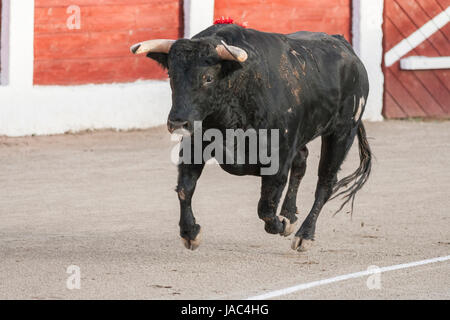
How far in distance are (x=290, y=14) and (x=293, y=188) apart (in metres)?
6.52

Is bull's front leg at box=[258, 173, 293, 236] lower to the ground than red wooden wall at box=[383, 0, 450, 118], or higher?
lower

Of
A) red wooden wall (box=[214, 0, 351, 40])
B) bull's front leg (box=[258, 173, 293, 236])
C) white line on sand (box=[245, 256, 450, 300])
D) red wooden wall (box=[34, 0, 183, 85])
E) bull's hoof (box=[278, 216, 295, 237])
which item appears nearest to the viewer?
white line on sand (box=[245, 256, 450, 300])

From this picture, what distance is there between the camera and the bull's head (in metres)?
6.17

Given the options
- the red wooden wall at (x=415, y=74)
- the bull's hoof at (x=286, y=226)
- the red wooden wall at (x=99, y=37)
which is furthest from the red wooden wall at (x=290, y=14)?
the bull's hoof at (x=286, y=226)

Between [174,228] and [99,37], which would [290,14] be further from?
[174,228]

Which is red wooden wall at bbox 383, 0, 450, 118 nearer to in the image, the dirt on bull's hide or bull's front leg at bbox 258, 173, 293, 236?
the dirt on bull's hide

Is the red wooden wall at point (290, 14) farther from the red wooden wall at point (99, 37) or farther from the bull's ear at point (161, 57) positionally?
the bull's ear at point (161, 57)

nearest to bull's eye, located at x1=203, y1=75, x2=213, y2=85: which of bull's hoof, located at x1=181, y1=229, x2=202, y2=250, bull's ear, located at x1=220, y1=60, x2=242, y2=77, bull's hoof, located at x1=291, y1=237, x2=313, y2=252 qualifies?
bull's ear, located at x1=220, y1=60, x2=242, y2=77

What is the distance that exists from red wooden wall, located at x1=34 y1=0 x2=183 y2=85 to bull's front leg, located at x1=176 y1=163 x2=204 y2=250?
601 cm

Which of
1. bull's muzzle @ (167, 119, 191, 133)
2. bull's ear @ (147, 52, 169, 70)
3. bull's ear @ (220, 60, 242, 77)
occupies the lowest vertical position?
bull's muzzle @ (167, 119, 191, 133)

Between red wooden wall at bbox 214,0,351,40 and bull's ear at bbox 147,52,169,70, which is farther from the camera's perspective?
red wooden wall at bbox 214,0,351,40

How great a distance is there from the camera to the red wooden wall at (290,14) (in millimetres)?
13516
